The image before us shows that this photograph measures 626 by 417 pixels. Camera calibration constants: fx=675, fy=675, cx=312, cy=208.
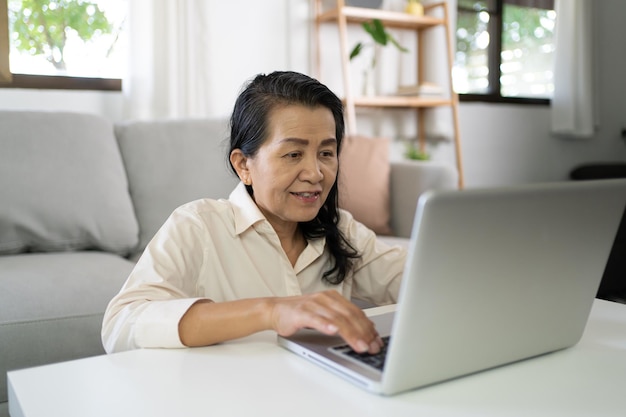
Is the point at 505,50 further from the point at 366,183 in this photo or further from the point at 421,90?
the point at 366,183

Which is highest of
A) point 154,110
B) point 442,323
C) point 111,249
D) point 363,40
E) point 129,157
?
point 363,40

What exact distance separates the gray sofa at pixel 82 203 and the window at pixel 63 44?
54cm

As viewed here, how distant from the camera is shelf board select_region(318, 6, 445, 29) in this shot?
325 centimetres

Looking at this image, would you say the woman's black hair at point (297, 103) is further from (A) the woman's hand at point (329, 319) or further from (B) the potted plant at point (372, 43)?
(B) the potted plant at point (372, 43)

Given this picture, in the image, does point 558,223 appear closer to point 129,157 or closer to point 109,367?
point 109,367

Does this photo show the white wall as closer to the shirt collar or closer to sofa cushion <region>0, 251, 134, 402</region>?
sofa cushion <region>0, 251, 134, 402</region>

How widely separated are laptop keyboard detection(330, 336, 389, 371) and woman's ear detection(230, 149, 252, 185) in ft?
1.80

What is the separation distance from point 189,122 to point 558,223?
1.86 metres

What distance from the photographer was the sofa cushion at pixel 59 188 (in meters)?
1.96

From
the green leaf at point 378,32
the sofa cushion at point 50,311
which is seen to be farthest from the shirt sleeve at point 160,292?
the green leaf at point 378,32

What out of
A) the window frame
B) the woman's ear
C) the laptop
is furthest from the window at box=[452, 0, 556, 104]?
the laptop

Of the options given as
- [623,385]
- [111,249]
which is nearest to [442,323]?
[623,385]

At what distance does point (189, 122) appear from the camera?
2371 millimetres

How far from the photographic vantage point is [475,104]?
4.09m
